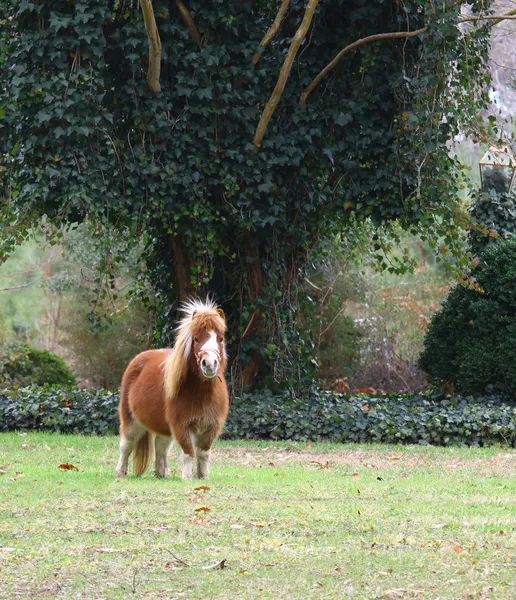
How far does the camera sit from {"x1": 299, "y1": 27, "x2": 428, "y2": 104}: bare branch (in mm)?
13150

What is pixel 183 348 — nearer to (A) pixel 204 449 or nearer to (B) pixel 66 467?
(A) pixel 204 449

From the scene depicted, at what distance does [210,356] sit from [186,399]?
2.17 feet

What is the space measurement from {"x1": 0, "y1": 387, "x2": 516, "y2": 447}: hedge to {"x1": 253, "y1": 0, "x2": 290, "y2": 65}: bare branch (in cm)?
490

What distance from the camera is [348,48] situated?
1349 cm

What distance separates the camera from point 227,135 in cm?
1402

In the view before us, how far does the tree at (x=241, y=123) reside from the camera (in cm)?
1323

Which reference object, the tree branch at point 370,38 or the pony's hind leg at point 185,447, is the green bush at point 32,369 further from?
the pony's hind leg at point 185,447

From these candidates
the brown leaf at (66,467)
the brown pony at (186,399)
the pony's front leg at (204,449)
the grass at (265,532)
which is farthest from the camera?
the brown leaf at (66,467)

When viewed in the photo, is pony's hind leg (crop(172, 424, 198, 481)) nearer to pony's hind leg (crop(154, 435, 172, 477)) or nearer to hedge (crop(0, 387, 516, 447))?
pony's hind leg (crop(154, 435, 172, 477))

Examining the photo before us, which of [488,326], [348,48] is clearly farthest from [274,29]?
[488,326]

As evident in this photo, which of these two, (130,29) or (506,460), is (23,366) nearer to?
(130,29)

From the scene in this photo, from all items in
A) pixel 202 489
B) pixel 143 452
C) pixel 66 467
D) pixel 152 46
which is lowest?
pixel 66 467

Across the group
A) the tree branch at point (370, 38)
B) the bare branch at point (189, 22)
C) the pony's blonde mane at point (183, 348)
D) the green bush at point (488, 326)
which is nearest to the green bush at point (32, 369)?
the bare branch at point (189, 22)

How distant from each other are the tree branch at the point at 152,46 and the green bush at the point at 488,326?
534 cm
